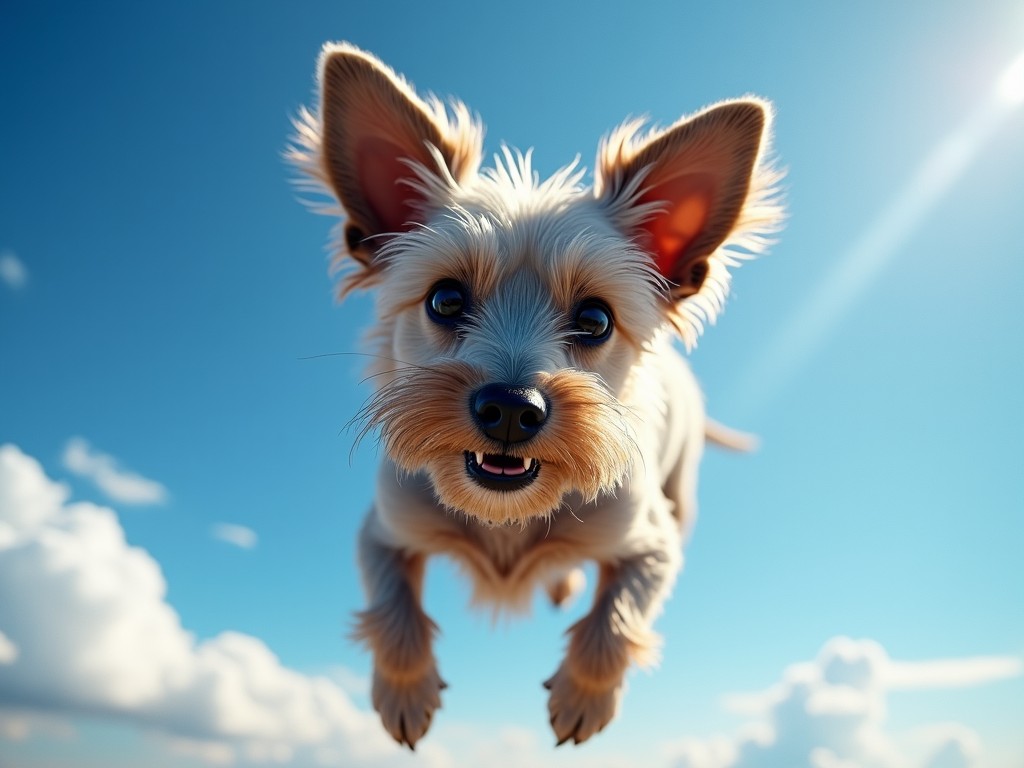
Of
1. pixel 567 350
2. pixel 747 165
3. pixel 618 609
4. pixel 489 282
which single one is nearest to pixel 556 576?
pixel 618 609

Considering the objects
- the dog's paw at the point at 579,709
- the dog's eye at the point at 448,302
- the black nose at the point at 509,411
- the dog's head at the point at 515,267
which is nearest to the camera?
the black nose at the point at 509,411

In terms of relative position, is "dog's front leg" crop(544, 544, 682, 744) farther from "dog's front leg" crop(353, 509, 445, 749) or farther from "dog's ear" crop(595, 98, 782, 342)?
"dog's ear" crop(595, 98, 782, 342)

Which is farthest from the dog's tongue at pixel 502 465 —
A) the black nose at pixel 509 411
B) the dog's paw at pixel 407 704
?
the dog's paw at pixel 407 704

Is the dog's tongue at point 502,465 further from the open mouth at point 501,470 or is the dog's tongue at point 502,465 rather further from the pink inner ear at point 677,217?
the pink inner ear at point 677,217

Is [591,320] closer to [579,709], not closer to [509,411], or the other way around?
[509,411]

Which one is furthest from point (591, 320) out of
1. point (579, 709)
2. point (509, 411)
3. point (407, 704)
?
point (407, 704)
